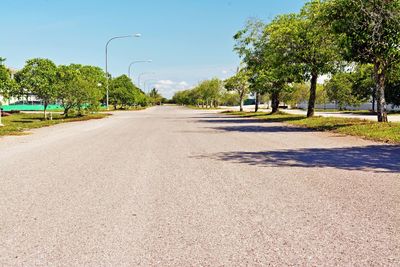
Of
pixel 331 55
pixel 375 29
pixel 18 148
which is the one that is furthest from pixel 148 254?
pixel 331 55

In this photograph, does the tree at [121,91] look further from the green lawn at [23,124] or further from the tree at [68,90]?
the green lawn at [23,124]

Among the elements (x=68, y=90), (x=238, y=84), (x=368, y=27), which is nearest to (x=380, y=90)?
(x=368, y=27)

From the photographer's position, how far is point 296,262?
146 inches

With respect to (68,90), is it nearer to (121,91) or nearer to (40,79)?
(40,79)

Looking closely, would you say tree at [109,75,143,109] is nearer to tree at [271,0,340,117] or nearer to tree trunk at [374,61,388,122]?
tree at [271,0,340,117]

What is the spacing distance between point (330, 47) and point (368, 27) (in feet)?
30.6

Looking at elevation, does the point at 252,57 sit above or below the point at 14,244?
above

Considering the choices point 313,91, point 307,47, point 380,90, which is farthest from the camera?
point 313,91

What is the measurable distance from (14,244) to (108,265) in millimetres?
1195

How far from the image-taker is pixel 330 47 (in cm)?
2772

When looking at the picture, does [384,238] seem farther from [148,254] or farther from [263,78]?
[263,78]

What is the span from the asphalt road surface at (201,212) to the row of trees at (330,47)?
10.4 meters

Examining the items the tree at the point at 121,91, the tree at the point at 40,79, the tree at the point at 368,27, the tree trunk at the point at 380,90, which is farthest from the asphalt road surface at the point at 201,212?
the tree at the point at 121,91

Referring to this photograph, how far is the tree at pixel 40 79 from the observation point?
39625mm
